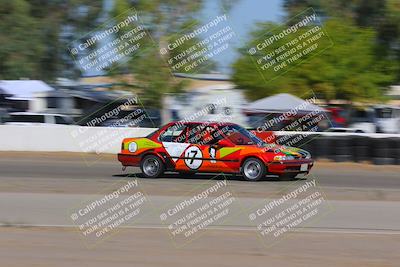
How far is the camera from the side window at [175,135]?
15422 mm

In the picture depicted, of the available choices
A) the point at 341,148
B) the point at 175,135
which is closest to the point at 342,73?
the point at 341,148

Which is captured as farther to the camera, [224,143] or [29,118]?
[29,118]

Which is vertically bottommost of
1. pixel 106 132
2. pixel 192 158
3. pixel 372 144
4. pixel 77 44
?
pixel 372 144

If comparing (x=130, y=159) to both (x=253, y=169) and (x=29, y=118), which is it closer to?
(x=253, y=169)

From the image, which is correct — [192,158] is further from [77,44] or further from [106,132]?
Result: [77,44]

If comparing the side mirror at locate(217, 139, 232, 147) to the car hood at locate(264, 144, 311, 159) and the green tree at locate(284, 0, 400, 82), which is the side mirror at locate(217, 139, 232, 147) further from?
the green tree at locate(284, 0, 400, 82)

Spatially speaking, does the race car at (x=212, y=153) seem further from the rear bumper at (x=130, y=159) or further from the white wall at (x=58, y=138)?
the white wall at (x=58, y=138)

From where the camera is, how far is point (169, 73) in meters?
32.2

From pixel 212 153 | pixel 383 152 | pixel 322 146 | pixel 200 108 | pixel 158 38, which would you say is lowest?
pixel 383 152

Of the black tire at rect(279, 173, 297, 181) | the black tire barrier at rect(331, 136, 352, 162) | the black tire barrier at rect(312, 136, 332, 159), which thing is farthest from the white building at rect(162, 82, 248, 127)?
the black tire at rect(279, 173, 297, 181)

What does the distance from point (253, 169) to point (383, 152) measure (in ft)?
21.2

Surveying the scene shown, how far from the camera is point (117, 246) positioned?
7.71 metres

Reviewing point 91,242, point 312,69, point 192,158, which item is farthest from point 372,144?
point 312,69

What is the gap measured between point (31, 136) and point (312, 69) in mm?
18873
